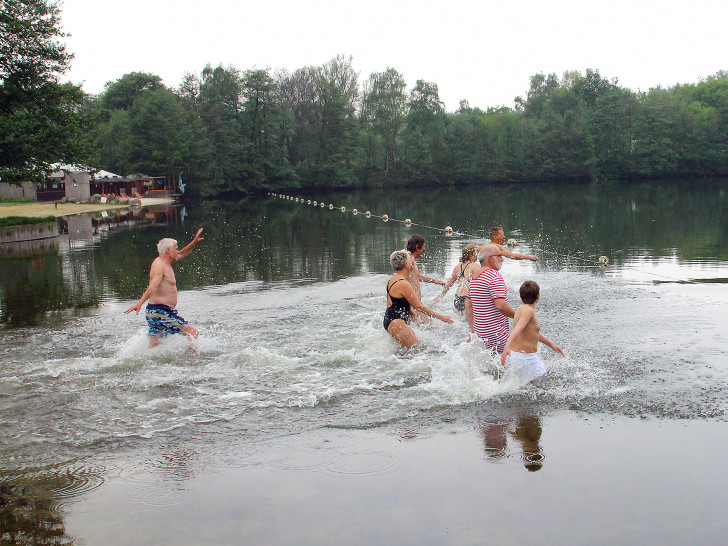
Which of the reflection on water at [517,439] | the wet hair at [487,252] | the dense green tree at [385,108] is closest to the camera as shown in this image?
the reflection on water at [517,439]

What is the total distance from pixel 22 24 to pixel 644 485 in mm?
32407

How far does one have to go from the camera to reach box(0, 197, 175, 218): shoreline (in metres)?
43.0

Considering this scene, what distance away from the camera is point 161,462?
6723 mm

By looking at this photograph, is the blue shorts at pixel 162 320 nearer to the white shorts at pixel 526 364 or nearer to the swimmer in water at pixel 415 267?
the swimmer in water at pixel 415 267

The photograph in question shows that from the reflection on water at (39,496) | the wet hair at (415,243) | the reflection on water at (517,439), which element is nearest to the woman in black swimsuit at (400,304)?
the wet hair at (415,243)

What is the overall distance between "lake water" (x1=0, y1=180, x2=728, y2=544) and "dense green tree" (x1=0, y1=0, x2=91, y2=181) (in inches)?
631

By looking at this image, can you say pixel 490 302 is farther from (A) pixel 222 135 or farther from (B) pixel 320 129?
(B) pixel 320 129

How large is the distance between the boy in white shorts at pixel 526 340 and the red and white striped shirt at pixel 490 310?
2.94 ft

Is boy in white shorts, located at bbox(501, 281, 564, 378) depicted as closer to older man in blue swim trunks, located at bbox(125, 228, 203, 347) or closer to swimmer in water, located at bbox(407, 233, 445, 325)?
swimmer in water, located at bbox(407, 233, 445, 325)

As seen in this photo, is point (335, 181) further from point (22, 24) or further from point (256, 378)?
point (256, 378)

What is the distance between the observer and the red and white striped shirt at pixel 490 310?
930 centimetres

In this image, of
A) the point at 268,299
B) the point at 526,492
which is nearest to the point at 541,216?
the point at 268,299

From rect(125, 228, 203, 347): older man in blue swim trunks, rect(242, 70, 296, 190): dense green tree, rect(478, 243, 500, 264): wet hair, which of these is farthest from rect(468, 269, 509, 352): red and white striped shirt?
rect(242, 70, 296, 190): dense green tree

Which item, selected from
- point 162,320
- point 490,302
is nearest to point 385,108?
point 162,320
